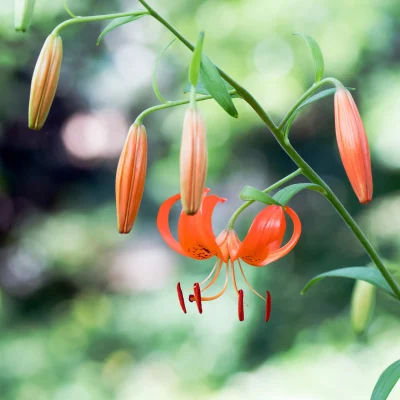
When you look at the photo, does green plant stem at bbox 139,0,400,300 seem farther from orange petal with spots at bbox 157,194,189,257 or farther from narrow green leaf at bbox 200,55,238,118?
orange petal with spots at bbox 157,194,189,257

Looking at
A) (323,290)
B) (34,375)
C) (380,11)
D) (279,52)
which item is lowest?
(34,375)

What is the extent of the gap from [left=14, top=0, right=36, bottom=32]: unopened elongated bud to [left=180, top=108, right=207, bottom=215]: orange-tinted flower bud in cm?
20

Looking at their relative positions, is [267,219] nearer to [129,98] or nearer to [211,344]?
[211,344]

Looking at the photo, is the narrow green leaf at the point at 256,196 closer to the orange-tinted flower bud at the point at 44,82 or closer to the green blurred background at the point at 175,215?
the orange-tinted flower bud at the point at 44,82

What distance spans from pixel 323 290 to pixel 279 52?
1.06 metres

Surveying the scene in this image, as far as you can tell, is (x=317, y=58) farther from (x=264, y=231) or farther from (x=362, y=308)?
(x=362, y=308)

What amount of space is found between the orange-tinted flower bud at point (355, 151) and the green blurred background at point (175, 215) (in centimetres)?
163

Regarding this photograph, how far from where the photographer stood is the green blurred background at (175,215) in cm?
230

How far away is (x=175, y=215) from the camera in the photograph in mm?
2951

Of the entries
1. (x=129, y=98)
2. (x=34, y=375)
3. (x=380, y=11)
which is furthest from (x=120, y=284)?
(x=380, y=11)

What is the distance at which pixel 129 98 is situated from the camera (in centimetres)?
298

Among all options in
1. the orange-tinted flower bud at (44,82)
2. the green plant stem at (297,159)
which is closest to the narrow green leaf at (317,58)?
the green plant stem at (297,159)

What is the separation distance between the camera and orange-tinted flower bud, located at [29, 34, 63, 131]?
650 millimetres

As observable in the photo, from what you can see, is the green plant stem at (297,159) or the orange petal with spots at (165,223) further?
the orange petal with spots at (165,223)
